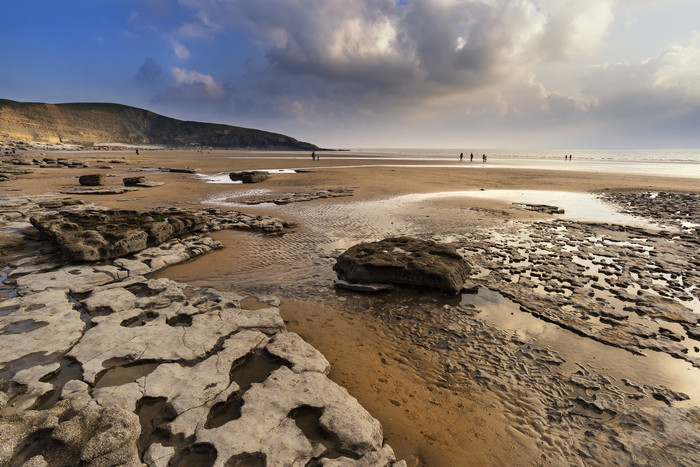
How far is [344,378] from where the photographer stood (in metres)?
4.68

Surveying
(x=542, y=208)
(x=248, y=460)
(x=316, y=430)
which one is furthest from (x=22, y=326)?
(x=542, y=208)

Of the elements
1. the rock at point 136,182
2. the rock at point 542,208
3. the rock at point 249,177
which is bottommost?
the rock at point 542,208

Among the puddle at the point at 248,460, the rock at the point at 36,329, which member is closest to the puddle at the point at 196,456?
the puddle at the point at 248,460

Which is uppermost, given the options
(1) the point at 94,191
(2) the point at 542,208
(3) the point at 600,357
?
(1) the point at 94,191

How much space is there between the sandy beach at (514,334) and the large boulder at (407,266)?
375 mm

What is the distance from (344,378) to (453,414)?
5.32 feet

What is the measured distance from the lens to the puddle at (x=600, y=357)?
4.64m

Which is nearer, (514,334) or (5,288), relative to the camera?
(514,334)

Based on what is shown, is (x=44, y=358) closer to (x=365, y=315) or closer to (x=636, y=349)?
(x=365, y=315)

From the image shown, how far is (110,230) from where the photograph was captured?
9516mm

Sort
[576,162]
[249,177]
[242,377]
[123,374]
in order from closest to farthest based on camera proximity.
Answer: [123,374], [242,377], [249,177], [576,162]

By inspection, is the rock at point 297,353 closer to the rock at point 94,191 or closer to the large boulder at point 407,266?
the large boulder at point 407,266

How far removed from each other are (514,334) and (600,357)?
131cm

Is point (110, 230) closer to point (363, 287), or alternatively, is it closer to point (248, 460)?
point (363, 287)
